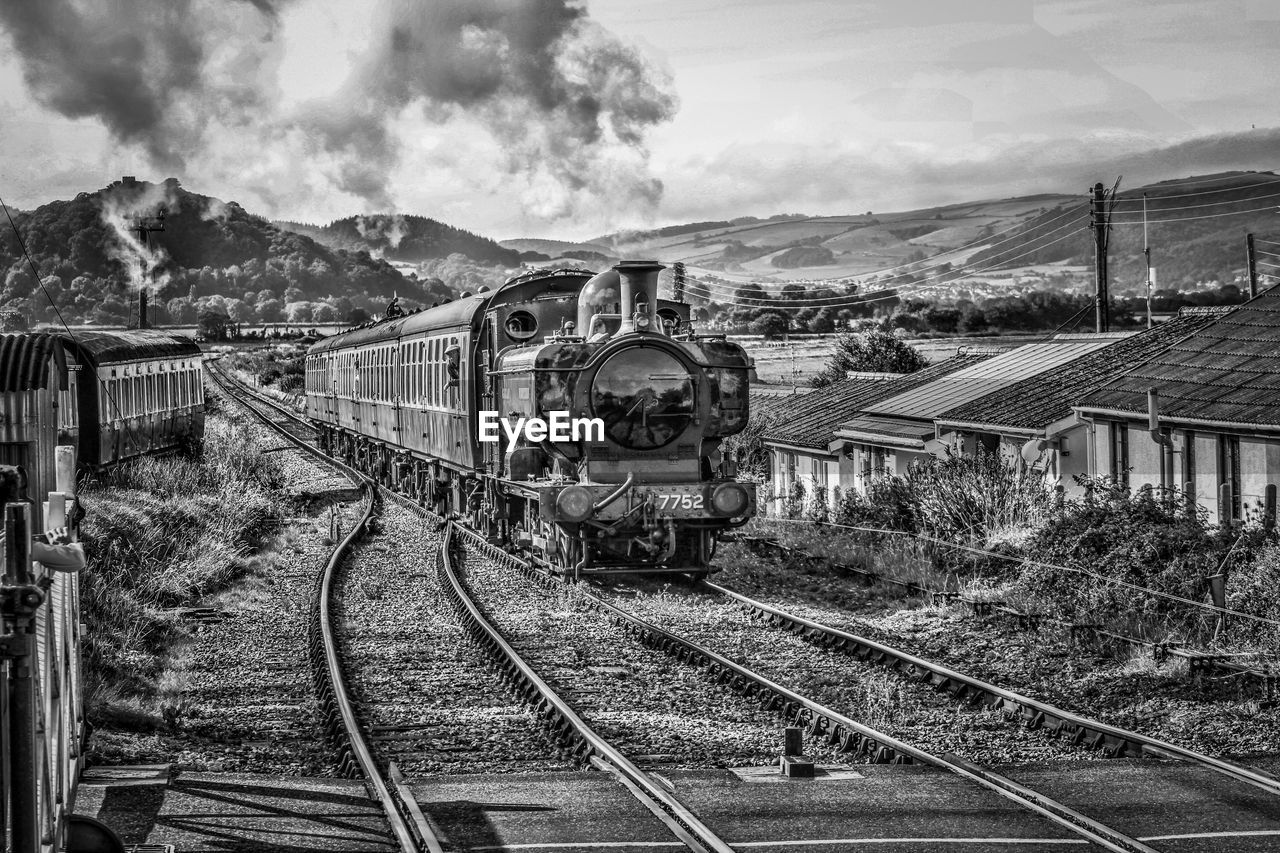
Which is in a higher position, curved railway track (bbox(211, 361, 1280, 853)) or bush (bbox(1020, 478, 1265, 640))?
bush (bbox(1020, 478, 1265, 640))

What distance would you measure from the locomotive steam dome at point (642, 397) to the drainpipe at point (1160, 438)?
6.37m

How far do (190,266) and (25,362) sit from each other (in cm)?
14197

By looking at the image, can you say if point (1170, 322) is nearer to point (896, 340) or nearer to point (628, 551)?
point (628, 551)

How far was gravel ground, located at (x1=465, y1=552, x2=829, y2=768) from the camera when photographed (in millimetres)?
8891

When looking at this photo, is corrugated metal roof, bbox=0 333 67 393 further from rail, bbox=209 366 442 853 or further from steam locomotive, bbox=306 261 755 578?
steam locomotive, bbox=306 261 755 578

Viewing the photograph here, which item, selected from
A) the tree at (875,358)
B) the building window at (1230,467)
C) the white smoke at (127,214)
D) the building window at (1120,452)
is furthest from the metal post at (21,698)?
the white smoke at (127,214)

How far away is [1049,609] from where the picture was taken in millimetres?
14117

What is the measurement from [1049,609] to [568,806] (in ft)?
26.3

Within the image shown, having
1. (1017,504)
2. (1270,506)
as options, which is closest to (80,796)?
(1270,506)

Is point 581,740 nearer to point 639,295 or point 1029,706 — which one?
point 1029,706

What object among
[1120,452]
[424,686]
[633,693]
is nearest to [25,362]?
[424,686]

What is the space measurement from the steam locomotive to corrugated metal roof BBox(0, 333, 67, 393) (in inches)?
184

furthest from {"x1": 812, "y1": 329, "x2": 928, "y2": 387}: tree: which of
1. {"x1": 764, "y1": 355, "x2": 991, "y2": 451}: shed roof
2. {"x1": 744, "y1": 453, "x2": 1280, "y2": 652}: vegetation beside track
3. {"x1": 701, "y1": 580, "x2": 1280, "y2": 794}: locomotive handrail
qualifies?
{"x1": 701, "y1": 580, "x2": 1280, "y2": 794}: locomotive handrail

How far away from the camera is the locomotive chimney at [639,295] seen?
14711 mm
